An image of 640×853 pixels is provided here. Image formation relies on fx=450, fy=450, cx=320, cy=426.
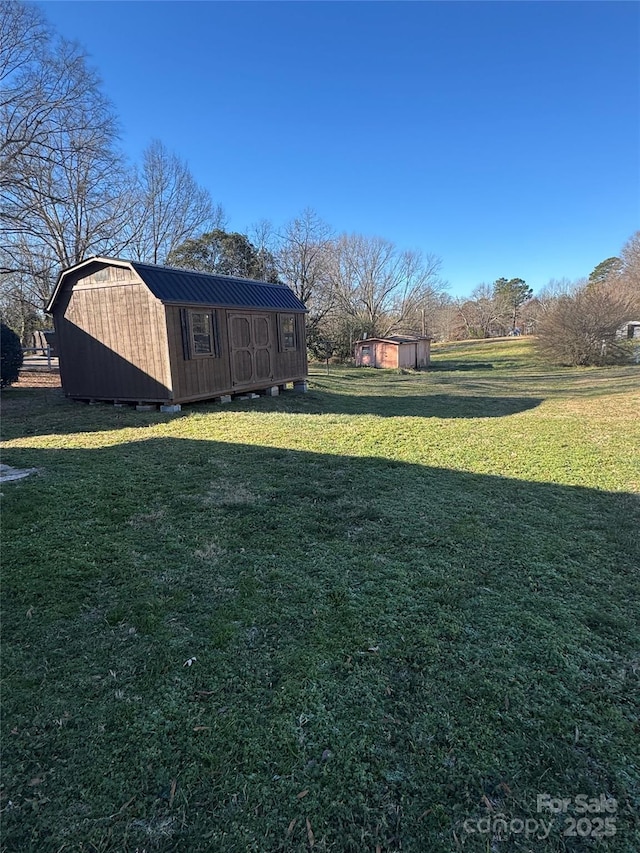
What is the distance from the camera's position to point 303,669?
6.75 feet

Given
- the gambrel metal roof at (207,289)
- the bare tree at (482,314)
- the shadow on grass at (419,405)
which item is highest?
the bare tree at (482,314)

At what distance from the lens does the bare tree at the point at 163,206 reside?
2247 centimetres

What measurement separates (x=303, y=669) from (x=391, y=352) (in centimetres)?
2373

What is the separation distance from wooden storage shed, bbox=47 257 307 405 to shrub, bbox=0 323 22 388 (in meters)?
2.19

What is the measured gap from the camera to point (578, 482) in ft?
16.0

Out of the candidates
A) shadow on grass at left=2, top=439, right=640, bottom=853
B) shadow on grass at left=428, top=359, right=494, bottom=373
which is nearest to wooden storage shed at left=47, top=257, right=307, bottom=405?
shadow on grass at left=2, top=439, right=640, bottom=853

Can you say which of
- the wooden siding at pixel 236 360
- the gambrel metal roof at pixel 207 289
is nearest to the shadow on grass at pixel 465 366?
the wooden siding at pixel 236 360

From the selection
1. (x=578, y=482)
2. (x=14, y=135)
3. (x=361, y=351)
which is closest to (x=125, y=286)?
(x=578, y=482)

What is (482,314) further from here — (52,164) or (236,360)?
(236,360)

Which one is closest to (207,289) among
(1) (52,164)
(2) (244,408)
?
(2) (244,408)

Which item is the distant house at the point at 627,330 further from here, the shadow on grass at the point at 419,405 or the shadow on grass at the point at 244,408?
the shadow on grass at the point at 419,405

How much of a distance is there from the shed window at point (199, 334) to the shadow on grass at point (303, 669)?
212 inches

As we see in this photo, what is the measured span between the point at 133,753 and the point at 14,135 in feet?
62.6

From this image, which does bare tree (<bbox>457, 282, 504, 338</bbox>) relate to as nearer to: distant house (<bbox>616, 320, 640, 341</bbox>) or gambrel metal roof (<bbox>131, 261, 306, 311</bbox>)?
distant house (<bbox>616, 320, 640, 341</bbox>)
